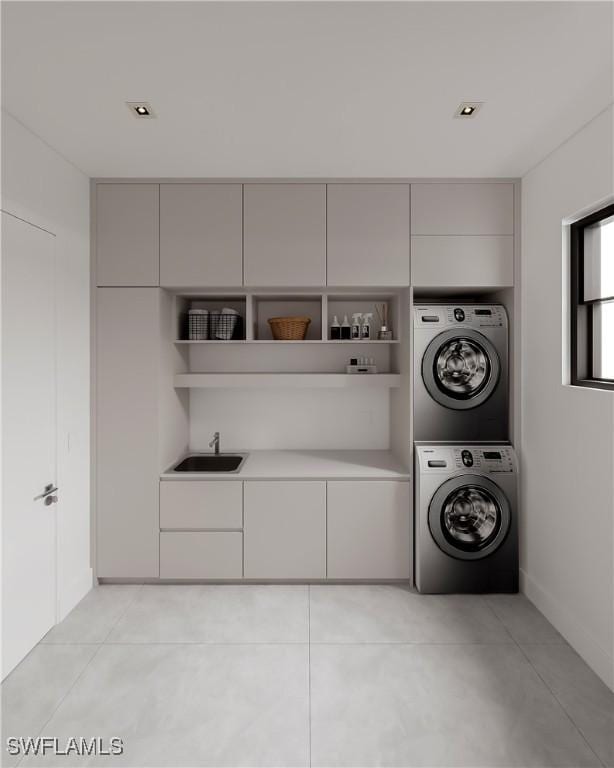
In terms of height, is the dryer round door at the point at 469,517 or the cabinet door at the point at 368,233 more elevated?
the cabinet door at the point at 368,233

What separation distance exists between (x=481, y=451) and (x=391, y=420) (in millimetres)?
829

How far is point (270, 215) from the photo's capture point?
126 inches

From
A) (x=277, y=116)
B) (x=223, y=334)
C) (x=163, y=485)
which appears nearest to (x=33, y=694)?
(x=163, y=485)

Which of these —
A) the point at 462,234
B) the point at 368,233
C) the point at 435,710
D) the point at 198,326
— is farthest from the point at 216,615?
the point at 462,234

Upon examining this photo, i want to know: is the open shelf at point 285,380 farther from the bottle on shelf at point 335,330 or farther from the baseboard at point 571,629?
the baseboard at point 571,629

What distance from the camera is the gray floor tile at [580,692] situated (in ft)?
6.40

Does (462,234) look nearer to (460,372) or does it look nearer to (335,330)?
(460,372)

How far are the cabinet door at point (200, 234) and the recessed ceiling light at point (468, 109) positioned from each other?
1.42 m

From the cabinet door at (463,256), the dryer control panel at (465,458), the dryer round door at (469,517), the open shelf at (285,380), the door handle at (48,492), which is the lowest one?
the dryer round door at (469,517)

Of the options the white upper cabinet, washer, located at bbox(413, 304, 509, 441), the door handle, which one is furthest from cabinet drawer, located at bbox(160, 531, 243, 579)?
the white upper cabinet

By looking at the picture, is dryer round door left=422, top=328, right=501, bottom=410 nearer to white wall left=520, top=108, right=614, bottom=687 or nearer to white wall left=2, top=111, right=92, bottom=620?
white wall left=520, top=108, right=614, bottom=687

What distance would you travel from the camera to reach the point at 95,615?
2.88m

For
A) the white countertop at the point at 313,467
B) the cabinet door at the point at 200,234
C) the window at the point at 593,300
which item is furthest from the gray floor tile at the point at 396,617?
the cabinet door at the point at 200,234

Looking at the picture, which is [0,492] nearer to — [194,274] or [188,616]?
[188,616]
